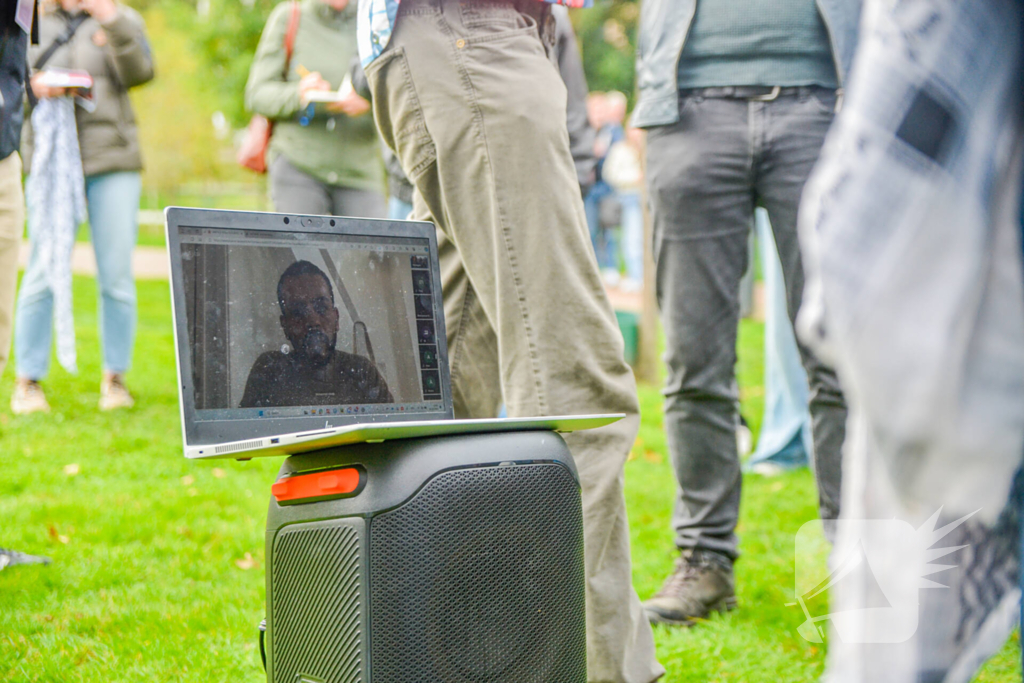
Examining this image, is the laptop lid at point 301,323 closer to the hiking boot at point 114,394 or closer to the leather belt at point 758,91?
the leather belt at point 758,91

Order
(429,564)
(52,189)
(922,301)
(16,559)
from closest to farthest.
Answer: (922,301) < (429,564) < (16,559) < (52,189)

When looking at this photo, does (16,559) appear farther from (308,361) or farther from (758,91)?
(758,91)

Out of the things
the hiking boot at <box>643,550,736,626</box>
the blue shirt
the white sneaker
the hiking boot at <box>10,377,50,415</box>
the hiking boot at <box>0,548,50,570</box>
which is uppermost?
the blue shirt

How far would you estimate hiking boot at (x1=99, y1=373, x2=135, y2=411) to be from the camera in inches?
183

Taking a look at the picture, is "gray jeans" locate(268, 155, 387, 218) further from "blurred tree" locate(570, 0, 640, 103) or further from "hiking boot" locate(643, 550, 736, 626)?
"blurred tree" locate(570, 0, 640, 103)

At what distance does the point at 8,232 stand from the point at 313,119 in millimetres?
2269

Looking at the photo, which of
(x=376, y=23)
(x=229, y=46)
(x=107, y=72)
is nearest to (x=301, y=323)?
(x=376, y=23)

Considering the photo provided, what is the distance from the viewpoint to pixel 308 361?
1645mm

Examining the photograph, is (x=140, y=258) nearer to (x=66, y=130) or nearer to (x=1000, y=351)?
(x=66, y=130)

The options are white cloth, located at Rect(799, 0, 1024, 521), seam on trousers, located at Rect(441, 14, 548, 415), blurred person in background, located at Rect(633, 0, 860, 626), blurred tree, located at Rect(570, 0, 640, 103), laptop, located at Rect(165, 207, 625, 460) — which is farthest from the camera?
blurred tree, located at Rect(570, 0, 640, 103)

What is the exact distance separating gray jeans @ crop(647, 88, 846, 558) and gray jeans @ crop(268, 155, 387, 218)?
86.2 inches

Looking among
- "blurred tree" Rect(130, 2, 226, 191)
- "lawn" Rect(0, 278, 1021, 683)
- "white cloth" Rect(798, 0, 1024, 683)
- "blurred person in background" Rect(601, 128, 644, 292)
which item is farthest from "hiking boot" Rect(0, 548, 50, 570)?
"blurred tree" Rect(130, 2, 226, 191)

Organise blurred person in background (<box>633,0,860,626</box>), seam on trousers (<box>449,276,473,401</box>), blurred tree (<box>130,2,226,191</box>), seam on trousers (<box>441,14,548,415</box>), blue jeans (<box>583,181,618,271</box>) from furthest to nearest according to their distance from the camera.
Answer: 1. blurred tree (<box>130,2,226,191</box>)
2. blue jeans (<box>583,181,618,271</box>)
3. blurred person in background (<box>633,0,860,626</box>)
4. seam on trousers (<box>449,276,473,401</box>)
5. seam on trousers (<box>441,14,548,415</box>)

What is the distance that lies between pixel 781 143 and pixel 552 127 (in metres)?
0.86
